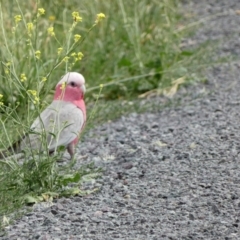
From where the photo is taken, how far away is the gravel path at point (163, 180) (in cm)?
409

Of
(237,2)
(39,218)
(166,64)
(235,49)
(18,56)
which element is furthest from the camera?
(237,2)

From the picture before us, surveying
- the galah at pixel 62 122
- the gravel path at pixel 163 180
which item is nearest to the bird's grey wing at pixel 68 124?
the galah at pixel 62 122

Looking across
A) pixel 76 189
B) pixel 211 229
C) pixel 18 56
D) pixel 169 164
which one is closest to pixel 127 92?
pixel 18 56

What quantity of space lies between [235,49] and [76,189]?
12.0 feet

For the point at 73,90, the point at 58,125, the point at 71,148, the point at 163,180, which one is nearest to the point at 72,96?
the point at 73,90

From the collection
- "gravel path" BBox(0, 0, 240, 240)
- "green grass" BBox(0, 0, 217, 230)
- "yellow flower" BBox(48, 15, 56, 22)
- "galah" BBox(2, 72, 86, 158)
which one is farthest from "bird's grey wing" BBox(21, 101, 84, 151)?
"yellow flower" BBox(48, 15, 56, 22)

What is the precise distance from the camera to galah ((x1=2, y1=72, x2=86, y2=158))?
4671 mm

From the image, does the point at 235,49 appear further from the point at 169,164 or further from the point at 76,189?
the point at 76,189

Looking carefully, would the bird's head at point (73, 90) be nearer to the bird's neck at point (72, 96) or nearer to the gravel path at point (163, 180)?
the bird's neck at point (72, 96)

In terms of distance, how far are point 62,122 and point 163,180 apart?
0.61 meters

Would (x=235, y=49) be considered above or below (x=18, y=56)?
below

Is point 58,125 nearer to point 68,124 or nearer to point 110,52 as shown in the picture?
point 68,124

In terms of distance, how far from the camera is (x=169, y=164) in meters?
5.07

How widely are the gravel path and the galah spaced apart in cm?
31
